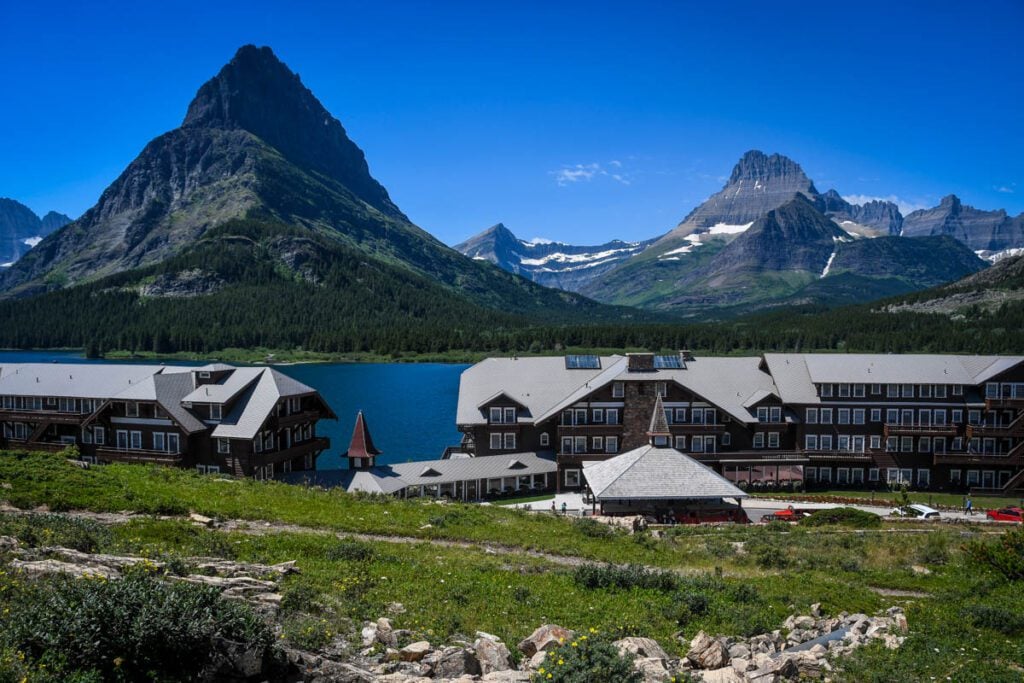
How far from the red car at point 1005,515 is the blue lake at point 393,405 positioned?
160 ft

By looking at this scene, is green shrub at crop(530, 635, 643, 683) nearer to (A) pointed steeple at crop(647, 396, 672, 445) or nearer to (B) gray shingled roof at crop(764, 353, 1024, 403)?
(A) pointed steeple at crop(647, 396, 672, 445)

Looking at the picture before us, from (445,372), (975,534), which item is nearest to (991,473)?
(975,534)

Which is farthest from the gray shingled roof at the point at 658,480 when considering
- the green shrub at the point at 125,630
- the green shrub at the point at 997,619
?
the green shrub at the point at 125,630

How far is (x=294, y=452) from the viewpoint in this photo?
179 feet

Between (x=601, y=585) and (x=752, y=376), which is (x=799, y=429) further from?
(x=601, y=585)

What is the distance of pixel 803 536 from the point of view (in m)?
35.0

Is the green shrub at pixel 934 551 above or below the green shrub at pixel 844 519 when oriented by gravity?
above

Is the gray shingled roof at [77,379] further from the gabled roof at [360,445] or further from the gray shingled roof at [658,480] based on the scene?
the gray shingled roof at [658,480]

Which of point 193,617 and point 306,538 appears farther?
point 306,538

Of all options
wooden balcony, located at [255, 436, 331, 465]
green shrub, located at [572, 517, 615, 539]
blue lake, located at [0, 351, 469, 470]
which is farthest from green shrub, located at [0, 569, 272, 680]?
blue lake, located at [0, 351, 469, 470]

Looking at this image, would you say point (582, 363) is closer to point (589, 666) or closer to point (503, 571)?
point (503, 571)

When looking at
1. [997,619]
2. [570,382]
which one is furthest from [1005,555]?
[570,382]

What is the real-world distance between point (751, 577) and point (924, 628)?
7880 millimetres

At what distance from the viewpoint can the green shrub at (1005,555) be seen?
910 inches
